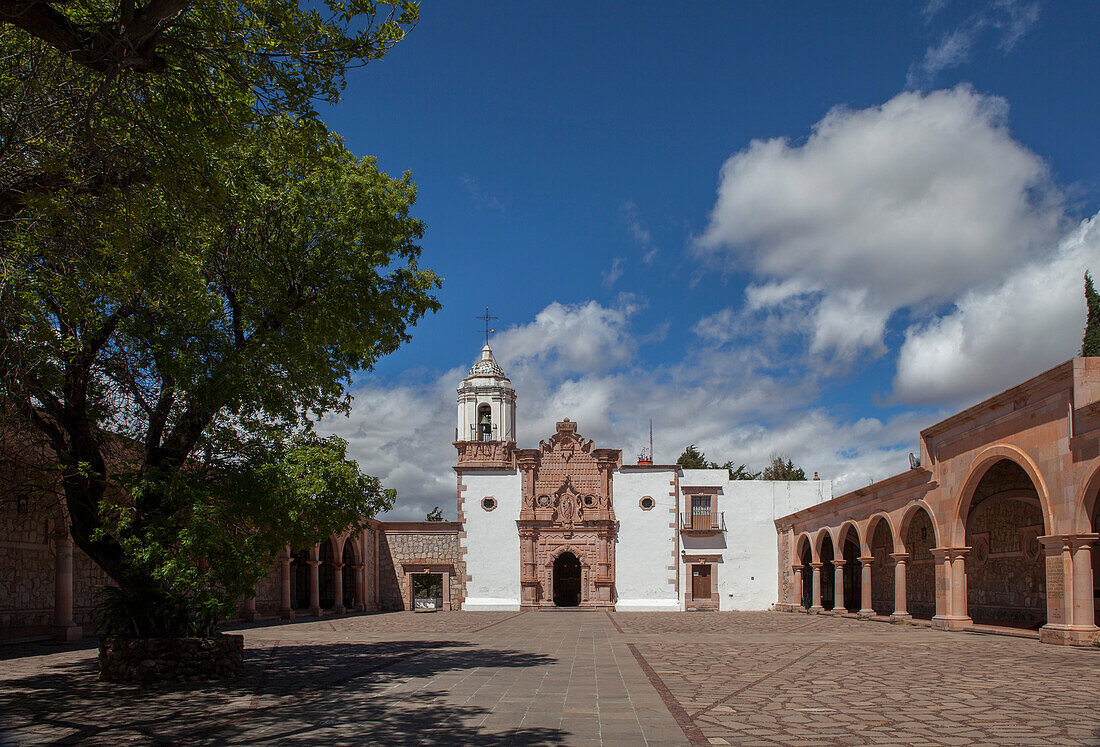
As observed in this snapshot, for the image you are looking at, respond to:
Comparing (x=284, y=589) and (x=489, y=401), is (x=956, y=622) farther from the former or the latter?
(x=489, y=401)

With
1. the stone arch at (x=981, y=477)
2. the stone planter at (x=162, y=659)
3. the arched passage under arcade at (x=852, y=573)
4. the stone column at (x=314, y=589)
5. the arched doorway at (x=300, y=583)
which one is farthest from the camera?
the arched passage under arcade at (x=852, y=573)

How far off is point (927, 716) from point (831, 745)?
1.85 metres

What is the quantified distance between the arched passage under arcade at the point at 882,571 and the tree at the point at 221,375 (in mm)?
21390

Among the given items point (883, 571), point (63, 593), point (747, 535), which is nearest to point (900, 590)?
point (883, 571)

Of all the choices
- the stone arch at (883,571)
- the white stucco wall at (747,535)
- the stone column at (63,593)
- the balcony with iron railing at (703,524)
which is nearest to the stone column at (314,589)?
the stone column at (63,593)

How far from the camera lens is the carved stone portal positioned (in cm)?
3391

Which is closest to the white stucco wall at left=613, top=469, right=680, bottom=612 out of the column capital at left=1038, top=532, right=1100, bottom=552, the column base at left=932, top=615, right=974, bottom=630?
the column base at left=932, top=615, right=974, bottom=630

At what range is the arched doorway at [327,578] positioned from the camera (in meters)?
33.4

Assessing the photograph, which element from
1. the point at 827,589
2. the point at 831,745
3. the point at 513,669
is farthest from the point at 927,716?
the point at 827,589

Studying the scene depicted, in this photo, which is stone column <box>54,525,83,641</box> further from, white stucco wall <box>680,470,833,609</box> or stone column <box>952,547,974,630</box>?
white stucco wall <box>680,470,833,609</box>

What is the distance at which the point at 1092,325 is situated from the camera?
2836 cm

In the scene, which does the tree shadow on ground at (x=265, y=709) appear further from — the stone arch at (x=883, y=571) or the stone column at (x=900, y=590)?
the stone arch at (x=883, y=571)

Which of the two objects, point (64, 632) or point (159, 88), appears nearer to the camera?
point (159, 88)

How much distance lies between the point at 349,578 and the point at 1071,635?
26.8 m
